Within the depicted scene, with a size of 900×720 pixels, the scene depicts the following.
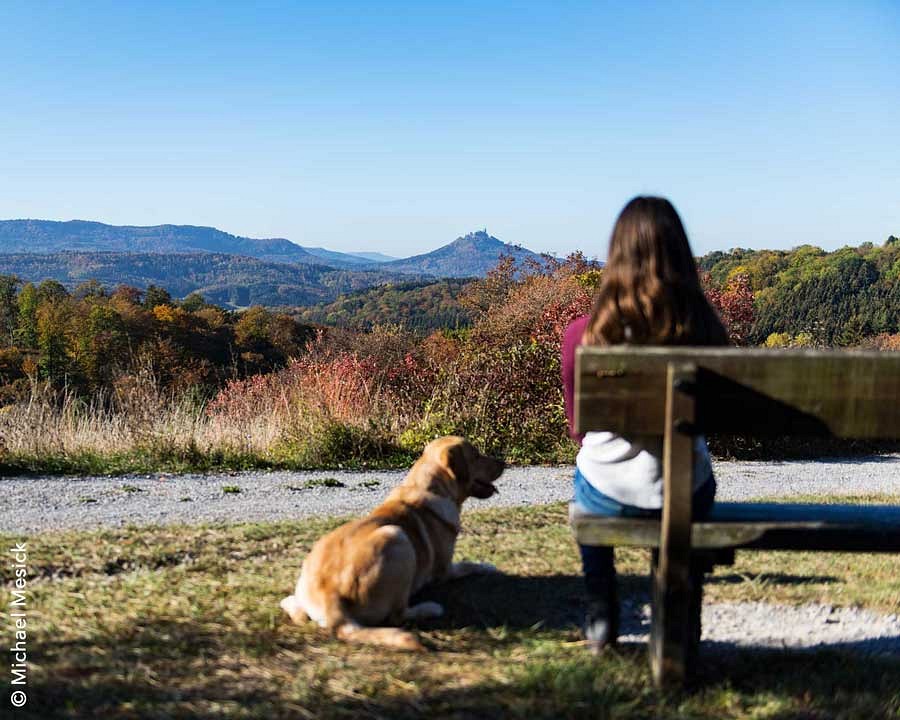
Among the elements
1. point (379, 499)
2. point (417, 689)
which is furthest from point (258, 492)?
point (417, 689)

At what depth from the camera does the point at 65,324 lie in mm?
58906

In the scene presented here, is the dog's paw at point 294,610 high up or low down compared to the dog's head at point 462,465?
down

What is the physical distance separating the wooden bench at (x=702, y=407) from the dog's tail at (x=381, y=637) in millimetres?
954

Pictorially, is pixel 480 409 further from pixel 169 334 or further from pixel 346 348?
pixel 169 334

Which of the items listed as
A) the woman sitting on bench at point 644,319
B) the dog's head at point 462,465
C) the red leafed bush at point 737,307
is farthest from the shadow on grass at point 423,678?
the red leafed bush at point 737,307

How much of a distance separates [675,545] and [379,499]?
17.3 feet

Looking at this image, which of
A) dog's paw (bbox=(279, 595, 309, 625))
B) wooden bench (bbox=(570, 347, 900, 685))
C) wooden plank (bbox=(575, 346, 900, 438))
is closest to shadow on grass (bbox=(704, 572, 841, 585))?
wooden bench (bbox=(570, 347, 900, 685))

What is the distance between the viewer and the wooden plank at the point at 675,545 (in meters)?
2.70

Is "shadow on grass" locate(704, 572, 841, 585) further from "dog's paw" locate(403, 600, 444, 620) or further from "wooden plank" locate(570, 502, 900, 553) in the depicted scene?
"dog's paw" locate(403, 600, 444, 620)

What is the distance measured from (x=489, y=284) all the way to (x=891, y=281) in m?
26.4

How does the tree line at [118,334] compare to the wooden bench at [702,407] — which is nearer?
the wooden bench at [702,407]

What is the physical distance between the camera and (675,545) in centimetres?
284

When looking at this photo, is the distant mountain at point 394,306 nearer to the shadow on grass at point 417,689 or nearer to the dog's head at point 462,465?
the dog's head at point 462,465

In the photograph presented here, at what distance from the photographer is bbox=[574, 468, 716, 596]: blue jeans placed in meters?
3.16
